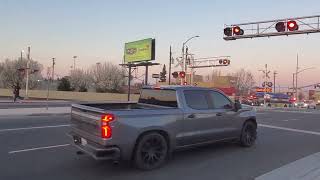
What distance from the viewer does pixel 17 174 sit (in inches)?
321

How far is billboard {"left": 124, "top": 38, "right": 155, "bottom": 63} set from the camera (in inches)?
1886

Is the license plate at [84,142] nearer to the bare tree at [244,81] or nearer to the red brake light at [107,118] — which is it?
the red brake light at [107,118]

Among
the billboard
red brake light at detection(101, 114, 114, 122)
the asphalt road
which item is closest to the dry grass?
the billboard

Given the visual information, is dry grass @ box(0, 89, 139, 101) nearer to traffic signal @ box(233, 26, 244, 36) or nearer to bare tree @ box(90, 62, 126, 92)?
bare tree @ box(90, 62, 126, 92)

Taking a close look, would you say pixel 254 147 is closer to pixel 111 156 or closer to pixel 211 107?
pixel 211 107

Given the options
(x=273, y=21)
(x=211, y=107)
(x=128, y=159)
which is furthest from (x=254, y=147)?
(x=273, y=21)

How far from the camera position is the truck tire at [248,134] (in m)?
11.4

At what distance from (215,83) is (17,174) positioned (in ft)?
367

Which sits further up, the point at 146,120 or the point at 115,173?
the point at 146,120

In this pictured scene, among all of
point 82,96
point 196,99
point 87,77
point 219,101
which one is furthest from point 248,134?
point 87,77

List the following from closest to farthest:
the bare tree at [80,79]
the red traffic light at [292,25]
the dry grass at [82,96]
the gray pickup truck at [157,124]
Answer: the gray pickup truck at [157,124]
the red traffic light at [292,25]
the dry grass at [82,96]
the bare tree at [80,79]

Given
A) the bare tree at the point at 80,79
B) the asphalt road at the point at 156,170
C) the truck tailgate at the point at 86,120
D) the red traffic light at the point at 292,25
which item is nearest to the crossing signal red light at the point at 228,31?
the red traffic light at the point at 292,25

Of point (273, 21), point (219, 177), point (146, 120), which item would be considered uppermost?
point (273, 21)

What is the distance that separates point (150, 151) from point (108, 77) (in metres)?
86.5
